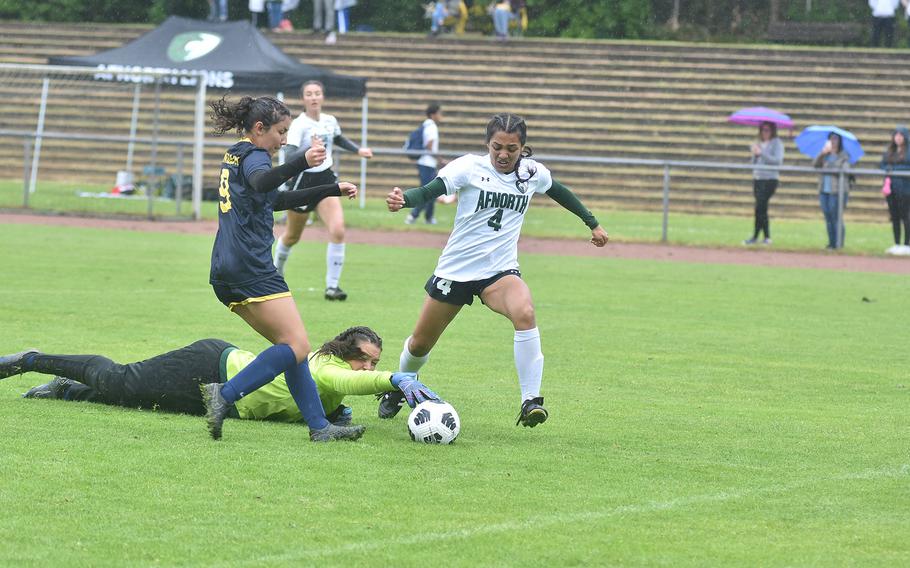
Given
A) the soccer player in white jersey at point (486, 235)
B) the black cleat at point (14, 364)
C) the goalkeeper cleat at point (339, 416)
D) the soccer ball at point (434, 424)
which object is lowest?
the goalkeeper cleat at point (339, 416)

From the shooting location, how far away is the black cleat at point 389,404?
8.14 meters

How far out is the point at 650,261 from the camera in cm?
2098

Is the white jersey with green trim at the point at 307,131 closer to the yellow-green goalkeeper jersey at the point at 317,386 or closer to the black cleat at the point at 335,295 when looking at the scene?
the black cleat at the point at 335,295

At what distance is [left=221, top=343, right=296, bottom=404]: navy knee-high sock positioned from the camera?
7.23 metres

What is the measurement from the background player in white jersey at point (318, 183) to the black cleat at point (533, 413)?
22.6 ft

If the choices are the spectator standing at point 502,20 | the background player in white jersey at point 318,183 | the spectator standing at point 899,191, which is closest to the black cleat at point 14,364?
the background player in white jersey at point 318,183

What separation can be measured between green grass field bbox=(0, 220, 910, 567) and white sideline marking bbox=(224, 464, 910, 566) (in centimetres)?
2

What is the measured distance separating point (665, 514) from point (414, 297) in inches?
365

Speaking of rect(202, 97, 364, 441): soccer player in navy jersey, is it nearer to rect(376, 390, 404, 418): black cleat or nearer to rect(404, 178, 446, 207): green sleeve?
rect(404, 178, 446, 207): green sleeve

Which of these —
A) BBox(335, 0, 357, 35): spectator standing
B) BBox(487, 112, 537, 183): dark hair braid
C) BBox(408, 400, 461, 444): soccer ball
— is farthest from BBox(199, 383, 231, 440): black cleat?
BBox(335, 0, 357, 35): spectator standing

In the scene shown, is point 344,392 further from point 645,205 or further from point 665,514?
point 645,205

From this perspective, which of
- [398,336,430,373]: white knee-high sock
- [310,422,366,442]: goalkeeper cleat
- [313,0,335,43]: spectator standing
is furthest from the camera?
[313,0,335,43]: spectator standing

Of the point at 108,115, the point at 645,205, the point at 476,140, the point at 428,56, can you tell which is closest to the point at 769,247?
the point at 645,205

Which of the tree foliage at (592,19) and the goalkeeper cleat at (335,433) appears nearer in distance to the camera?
the goalkeeper cleat at (335,433)
